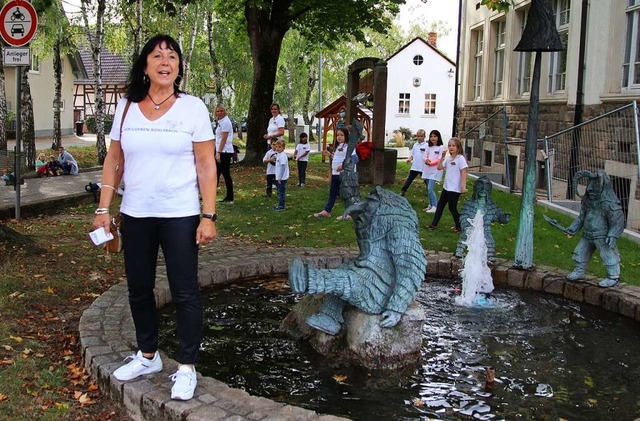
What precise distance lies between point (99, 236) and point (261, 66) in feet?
58.2

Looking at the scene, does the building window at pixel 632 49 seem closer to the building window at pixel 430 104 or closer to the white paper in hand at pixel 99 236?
the white paper in hand at pixel 99 236

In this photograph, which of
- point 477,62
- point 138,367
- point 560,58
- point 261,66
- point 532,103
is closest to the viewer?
point 138,367

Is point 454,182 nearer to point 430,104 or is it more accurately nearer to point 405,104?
point 405,104

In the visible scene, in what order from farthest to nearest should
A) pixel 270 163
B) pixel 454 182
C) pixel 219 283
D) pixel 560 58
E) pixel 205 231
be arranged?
pixel 560 58
pixel 270 163
pixel 454 182
pixel 219 283
pixel 205 231

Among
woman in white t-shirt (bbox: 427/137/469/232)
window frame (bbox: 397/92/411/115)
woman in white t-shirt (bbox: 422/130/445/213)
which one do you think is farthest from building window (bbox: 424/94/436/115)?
woman in white t-shirt (bbox: 427/137/469/232)

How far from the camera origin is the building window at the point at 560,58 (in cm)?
1588

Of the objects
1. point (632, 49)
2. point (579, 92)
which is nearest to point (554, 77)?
point (579, 92)

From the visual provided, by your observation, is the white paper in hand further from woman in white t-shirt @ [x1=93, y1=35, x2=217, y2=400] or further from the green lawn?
the green lawn

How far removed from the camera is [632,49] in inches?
498

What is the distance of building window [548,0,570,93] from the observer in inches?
625

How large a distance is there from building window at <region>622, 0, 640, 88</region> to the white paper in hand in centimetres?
1105

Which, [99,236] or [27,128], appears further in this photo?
[27,128]

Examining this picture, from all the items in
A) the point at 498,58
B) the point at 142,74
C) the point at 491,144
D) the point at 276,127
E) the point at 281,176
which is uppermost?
the point at 498,58

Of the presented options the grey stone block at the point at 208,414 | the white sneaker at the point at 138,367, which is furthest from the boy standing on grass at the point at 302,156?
the grey stone block at the point at 208,414
